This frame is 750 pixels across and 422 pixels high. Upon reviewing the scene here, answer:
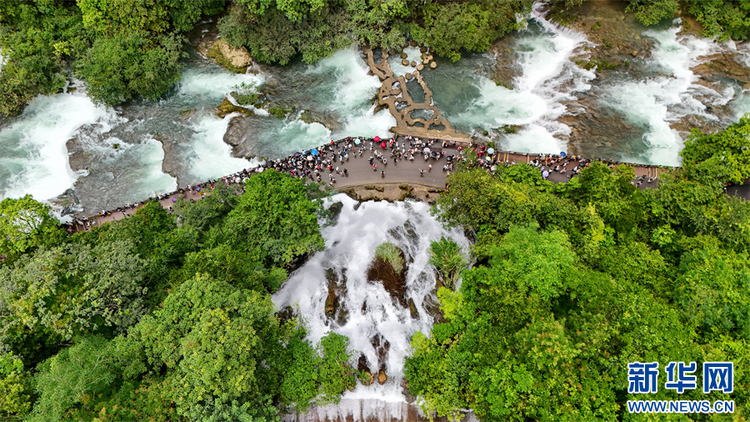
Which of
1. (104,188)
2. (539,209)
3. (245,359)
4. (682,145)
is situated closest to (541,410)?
(539,209)

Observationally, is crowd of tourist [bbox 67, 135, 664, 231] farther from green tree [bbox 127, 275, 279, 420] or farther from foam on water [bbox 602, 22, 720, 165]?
green tree [bbox 127, 275, 279, 420]

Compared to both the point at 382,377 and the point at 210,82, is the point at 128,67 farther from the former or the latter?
the point at 382,377

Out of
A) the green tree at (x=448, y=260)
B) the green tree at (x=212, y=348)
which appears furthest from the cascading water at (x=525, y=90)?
the green tree at (x=212, y=348)

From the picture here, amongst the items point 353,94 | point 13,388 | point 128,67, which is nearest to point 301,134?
point 353,94

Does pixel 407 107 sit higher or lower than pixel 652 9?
lower

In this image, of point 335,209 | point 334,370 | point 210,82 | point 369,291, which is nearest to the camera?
point 334,370

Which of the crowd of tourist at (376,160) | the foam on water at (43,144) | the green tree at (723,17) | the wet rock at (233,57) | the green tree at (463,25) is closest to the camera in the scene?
the crowd of tourist at (376,160)

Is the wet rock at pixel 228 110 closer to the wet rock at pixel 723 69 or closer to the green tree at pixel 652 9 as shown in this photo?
the green tree at pixel 652 9
